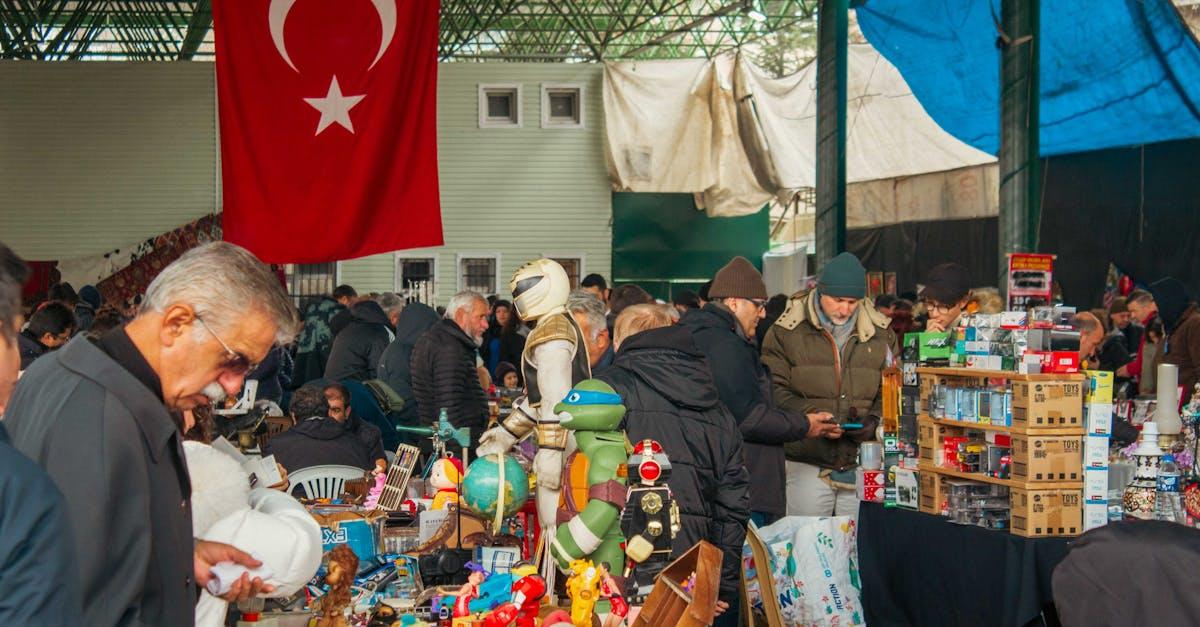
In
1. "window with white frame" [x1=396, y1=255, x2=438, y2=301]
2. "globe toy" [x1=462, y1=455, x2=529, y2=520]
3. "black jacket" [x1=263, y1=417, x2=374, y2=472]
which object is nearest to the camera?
"globe toy" [x1=462, y1=455, x2=529, y2=520]

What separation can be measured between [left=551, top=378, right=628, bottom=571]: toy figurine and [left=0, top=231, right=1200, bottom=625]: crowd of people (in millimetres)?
1003

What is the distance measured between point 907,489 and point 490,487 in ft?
9.05

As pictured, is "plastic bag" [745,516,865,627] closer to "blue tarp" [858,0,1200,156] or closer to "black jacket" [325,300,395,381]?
"black jacket" [325,300,395,381]

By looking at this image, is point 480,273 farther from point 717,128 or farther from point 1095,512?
point 1095,512

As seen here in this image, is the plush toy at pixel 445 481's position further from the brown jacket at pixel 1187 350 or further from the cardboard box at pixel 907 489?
the brown jacket at pixel 1187 350

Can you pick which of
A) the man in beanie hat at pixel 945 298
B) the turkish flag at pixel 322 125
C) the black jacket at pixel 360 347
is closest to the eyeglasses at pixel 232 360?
the turkish flag at pixel 322 125

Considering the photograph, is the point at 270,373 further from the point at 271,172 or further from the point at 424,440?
the point at 271,172

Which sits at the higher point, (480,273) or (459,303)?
(480,273)

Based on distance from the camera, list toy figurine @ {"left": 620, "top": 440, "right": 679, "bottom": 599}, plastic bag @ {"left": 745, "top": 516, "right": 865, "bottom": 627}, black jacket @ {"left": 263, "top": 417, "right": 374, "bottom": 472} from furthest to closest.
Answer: black jacket @ {"left": 263, "top": 417, "right": 374, "bottom": 472}, plastic bag @ {"left": 745, "top": 516, "right": 865, "bottom": 627}, toy figurine @ {"left": 620, "top": 440, "right": 679, "bottom": 599}

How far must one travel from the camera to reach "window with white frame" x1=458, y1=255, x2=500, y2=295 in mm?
25359

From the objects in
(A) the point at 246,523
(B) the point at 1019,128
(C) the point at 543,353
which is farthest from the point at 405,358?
(A) the point at 246,523

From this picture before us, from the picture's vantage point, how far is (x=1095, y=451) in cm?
580

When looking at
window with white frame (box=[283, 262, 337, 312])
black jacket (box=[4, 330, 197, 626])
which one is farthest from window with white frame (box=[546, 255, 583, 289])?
black jacket (box=[4, 330, 197, 626])

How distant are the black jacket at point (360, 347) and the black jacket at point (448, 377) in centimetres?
180
